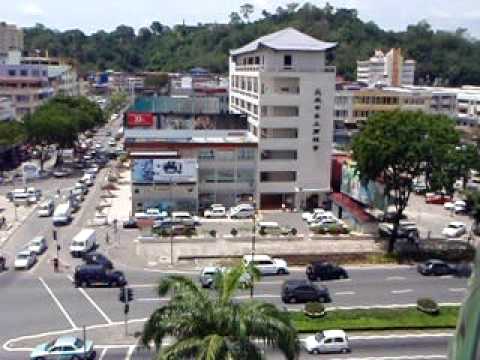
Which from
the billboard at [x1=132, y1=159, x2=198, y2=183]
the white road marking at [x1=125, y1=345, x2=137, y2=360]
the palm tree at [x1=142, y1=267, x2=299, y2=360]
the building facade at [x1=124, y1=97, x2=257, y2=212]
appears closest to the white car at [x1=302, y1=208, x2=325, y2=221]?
the building facade at [x1=124, y1=97, x2=257, y2=212]

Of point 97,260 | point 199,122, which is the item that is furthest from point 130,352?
point 199,122

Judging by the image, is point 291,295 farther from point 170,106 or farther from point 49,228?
point 170,106

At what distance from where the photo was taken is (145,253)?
4166cm

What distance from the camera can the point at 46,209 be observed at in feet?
174

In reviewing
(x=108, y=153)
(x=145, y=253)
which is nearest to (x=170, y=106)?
(x=108, y=153)

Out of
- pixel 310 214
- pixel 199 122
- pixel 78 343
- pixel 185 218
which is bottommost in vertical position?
pixel 310 214

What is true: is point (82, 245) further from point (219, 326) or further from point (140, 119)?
point (219, 326)

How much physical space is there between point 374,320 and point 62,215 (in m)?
29.5

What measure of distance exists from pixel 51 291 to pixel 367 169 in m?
20.9

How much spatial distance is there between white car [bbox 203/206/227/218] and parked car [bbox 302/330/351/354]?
2671 cm

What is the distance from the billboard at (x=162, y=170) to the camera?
5225 centimetres

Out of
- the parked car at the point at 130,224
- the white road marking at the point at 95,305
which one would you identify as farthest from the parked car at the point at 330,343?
the parked car at the point at 130,224

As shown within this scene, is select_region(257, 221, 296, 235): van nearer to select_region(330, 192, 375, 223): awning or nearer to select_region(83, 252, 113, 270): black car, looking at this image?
select_region(330, 192, 375, 223): awning

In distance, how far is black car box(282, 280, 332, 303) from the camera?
32281 mm
